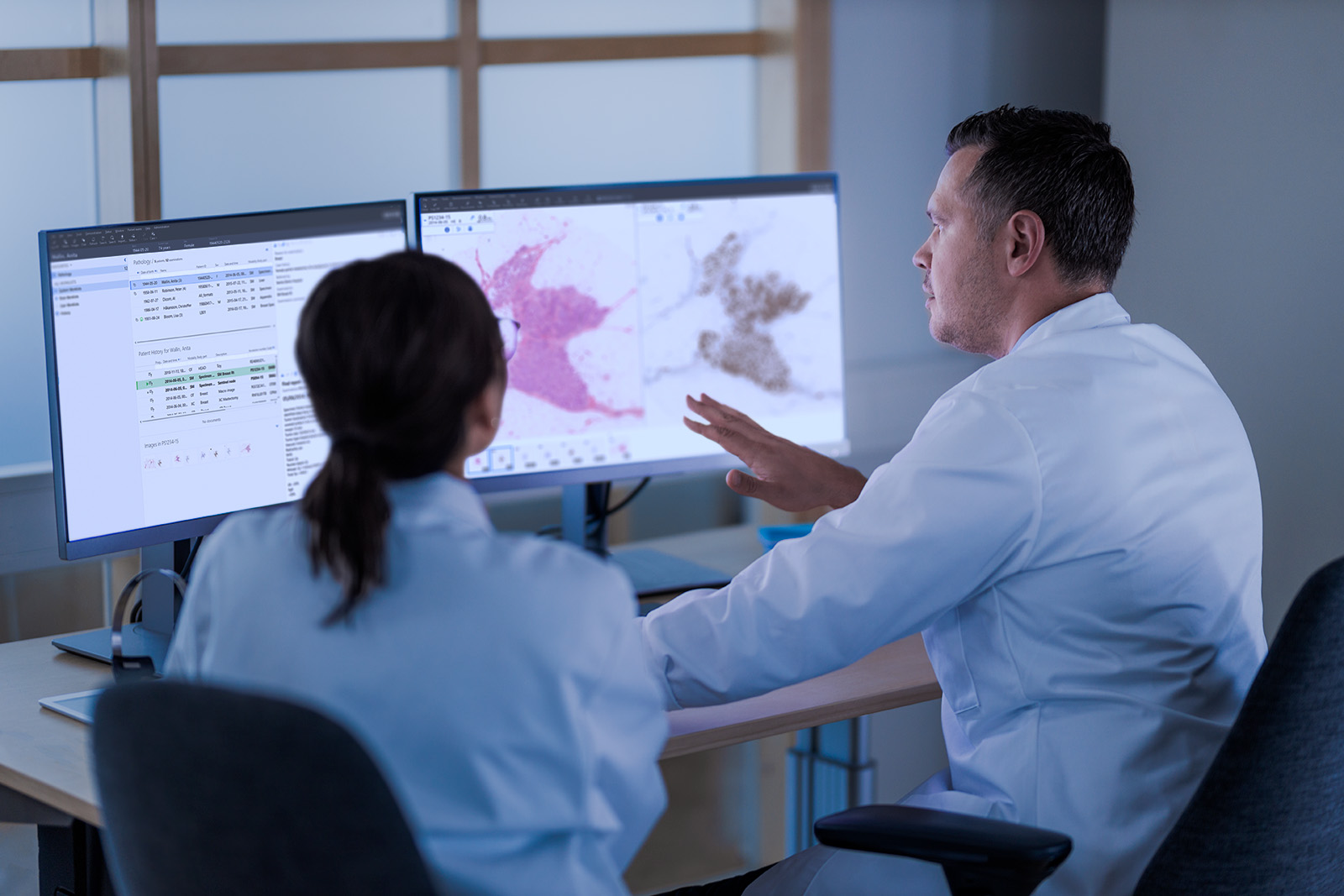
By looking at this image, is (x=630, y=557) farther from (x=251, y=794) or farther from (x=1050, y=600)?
(x=251, y=794)

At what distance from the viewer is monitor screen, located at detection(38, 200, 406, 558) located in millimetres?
1472

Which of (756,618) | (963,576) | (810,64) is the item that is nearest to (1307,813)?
(963,576)

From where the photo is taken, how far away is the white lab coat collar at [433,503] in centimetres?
91

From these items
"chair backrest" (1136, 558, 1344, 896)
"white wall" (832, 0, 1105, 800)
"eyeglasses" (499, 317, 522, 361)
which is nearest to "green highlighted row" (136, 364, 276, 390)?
"eyeglasses" (499, 317, 522, 361)

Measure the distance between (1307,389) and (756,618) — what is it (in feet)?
4.56

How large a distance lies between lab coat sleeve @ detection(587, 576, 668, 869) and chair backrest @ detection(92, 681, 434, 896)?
0.55 ft

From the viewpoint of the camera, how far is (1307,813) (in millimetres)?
1100

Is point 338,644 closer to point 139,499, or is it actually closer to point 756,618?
point 756,618

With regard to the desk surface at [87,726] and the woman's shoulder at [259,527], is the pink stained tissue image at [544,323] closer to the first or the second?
the desk surface at [87,726]

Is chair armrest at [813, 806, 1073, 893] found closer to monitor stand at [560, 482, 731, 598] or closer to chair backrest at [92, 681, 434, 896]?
chair backrest at [92, 681, 434, 896]

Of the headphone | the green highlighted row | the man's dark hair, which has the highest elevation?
the man's dark hair

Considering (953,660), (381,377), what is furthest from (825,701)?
(381,377)

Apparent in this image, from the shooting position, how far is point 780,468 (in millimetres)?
1657

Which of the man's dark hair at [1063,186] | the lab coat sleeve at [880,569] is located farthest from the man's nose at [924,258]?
the lab coat sleeve at [880,569]
